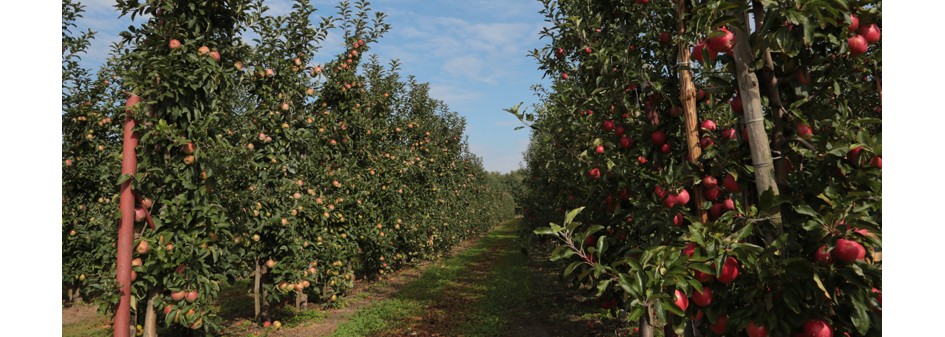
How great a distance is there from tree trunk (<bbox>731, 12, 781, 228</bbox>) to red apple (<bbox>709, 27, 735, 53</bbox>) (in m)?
0.02

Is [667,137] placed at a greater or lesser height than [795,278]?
greater

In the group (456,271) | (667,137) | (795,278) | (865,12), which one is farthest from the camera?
(456,271)

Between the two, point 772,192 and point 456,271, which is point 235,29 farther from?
point 456,271

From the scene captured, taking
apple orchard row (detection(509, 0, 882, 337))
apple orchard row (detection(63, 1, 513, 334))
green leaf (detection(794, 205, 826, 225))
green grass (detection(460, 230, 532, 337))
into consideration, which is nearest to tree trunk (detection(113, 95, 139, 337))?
apple orchard row (detection(63, 1, 513, 334))

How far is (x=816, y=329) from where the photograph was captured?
163 cm

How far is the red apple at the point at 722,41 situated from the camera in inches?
71.9

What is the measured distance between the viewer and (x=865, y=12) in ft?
5.71

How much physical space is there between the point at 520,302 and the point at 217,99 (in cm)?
Result: 678

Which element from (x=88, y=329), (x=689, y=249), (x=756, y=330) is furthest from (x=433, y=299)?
(x=756, y=330)

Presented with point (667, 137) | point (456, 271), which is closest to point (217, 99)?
point (667, 137)

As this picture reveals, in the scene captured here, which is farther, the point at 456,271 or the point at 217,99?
the point at 456,271

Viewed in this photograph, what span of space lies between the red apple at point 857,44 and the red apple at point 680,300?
1.11 meters

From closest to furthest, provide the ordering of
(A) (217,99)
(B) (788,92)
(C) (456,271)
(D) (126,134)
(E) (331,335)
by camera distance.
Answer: (B) (788,92)
(D) (126,134)
(A) (217,99)
(E) (331,335)
(C) (456,271)

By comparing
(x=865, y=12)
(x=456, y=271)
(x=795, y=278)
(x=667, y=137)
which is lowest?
(x=456, y=271)
